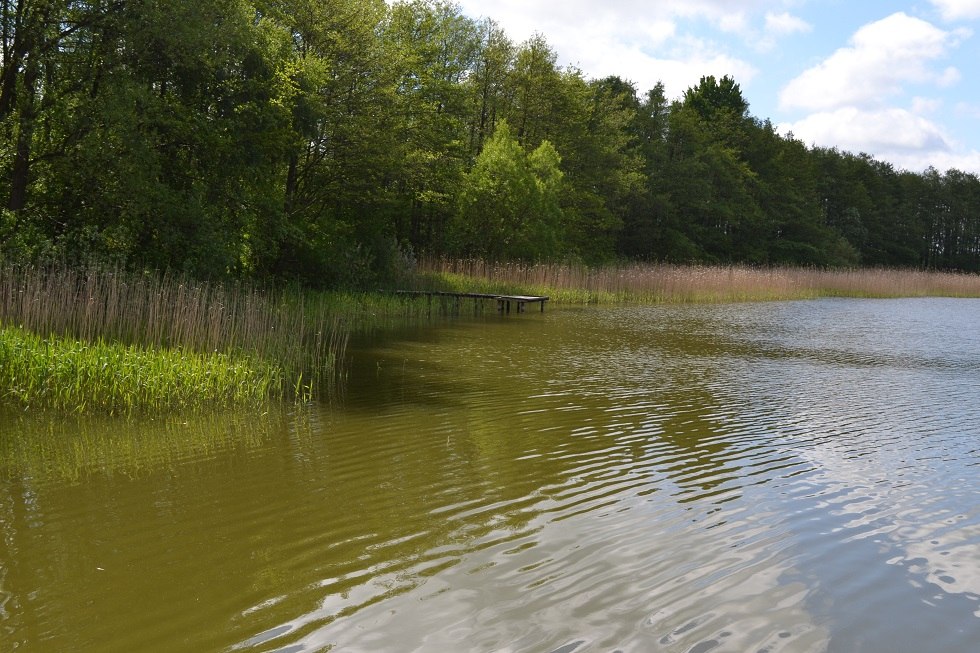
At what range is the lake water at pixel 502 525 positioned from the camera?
120 inches

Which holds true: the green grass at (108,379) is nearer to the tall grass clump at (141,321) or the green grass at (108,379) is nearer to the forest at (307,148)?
the tall grass clump at (141,321)

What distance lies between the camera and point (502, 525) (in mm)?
4207

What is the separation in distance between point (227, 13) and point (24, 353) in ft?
25.6

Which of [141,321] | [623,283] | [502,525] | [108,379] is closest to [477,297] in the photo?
[623,283]

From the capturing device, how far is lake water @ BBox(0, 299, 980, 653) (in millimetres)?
3043

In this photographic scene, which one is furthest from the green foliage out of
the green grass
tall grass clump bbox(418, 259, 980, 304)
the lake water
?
the green grass

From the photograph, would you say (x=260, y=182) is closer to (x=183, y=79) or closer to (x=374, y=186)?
(x=183, y=79)

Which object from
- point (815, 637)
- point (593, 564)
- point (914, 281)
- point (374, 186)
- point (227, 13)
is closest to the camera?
point (815, 637)

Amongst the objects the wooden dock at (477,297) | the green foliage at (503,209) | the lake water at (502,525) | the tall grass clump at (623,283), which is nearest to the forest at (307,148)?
the green foliage at (503,209)

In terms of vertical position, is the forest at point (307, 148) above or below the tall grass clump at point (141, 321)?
above

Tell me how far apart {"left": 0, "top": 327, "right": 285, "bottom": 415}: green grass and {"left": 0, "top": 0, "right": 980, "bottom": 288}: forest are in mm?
3276

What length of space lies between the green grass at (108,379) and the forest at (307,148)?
3276 millimetres

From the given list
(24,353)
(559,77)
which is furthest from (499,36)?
(24,353)

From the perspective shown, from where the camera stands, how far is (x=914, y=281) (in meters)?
36.5
